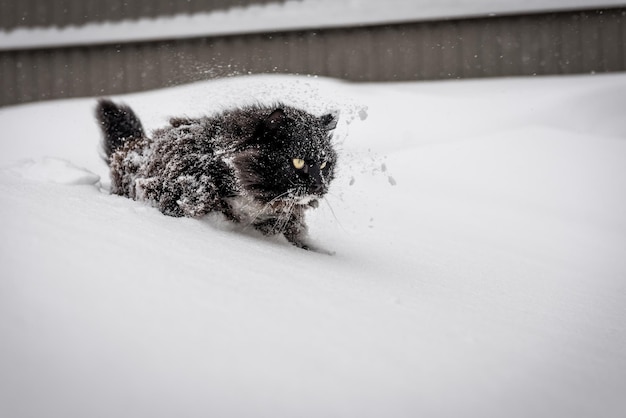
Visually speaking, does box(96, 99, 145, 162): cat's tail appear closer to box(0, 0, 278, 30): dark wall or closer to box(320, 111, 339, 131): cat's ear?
box(320, 111, 339, 131): cat's ear

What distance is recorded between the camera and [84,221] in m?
1.35

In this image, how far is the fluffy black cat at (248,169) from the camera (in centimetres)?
199

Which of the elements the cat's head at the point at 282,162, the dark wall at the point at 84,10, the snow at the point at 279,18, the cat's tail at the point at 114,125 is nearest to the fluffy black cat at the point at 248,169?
the cat's head at the point at 282,162

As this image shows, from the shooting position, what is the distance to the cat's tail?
8.74ft

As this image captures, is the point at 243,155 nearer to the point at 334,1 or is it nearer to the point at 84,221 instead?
the point at 84,221

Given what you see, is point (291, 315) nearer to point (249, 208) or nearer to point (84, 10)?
point (249, 208)

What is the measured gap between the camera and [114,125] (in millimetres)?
2695

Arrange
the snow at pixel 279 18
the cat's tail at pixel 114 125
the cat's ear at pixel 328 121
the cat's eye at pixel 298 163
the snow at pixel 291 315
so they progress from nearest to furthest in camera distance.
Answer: the snow at pixel 291 315, the cat's eye at pixel 298 163, the cat's ear at pixel 328 121, the cat's tail at pixel 114 125, the snow at pixel 279 18

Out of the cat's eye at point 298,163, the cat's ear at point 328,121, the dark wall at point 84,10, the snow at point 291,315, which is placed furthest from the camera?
the dark wall at point 84,10

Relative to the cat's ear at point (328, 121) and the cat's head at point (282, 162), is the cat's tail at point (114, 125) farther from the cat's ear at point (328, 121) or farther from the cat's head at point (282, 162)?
the cat's ear at point (328, 121)

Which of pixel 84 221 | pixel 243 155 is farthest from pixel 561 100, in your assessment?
pixel 84 221

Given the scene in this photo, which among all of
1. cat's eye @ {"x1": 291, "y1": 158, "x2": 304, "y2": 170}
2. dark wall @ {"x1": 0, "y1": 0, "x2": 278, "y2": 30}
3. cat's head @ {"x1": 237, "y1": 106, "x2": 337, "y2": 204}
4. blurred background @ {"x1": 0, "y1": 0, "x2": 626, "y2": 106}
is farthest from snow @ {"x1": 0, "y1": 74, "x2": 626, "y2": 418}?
dark wall @ {"x1": 0, "y1": 0, "x2": 278, "y2": 30}

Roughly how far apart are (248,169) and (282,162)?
149 mm

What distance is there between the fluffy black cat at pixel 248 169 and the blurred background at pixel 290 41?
11.4 ft
